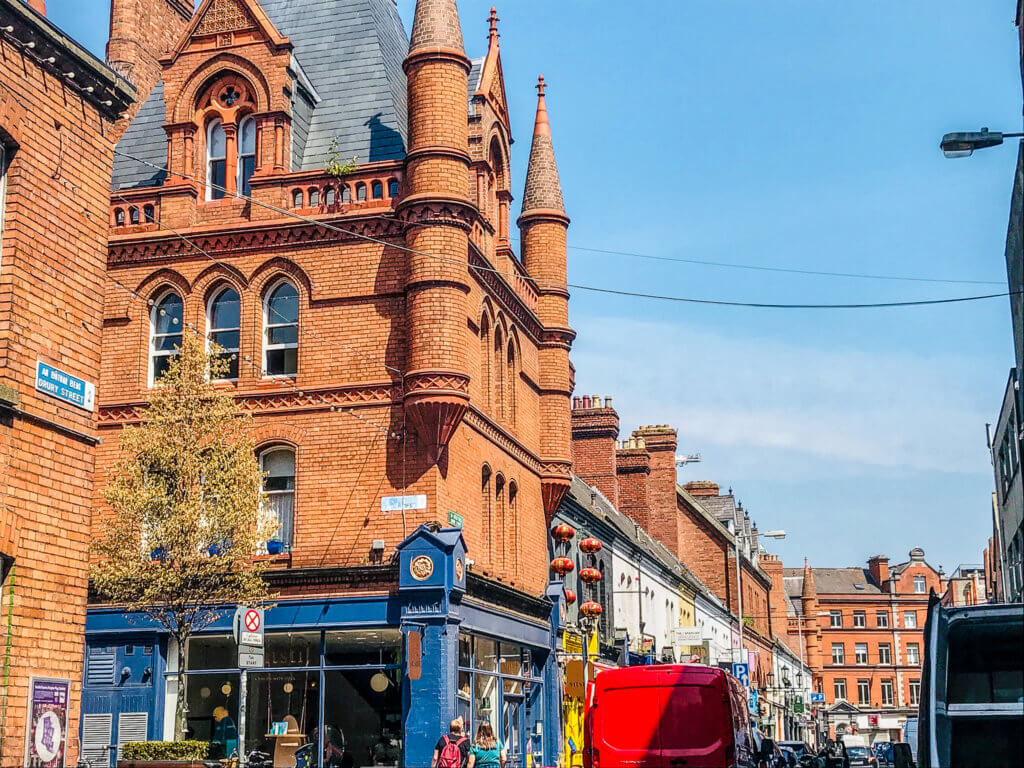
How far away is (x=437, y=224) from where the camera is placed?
85.8ft

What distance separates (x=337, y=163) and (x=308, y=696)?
11.0 meters

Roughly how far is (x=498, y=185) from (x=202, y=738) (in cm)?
1459

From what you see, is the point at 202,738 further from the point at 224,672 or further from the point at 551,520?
the point at 551,520

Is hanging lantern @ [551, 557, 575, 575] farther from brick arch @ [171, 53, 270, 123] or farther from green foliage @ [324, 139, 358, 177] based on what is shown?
brick arch @ [171, 53, 270, 123]

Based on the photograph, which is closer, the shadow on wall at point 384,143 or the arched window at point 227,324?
the arched window at point 227,324

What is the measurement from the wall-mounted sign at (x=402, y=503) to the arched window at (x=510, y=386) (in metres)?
5.66

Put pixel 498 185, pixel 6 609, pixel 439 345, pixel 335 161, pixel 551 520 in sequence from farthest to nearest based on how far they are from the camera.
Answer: pixel 551 520, pixel 498 185, pixel 335 161, pixel 439 345, pixel 6 609

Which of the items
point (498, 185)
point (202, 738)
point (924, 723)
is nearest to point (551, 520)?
point (498, 185)

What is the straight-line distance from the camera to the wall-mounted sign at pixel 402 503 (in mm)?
25359

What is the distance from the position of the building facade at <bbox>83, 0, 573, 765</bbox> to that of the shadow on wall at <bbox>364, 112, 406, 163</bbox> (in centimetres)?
8

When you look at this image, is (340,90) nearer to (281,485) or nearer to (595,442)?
(281,485)

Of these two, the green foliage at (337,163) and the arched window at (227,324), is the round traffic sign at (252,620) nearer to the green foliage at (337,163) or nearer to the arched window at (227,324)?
the arched window at (227,324)

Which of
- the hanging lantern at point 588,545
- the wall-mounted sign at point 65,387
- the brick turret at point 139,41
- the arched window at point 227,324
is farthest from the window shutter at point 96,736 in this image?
the brick turret at point 139,41

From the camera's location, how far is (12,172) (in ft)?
46.4
